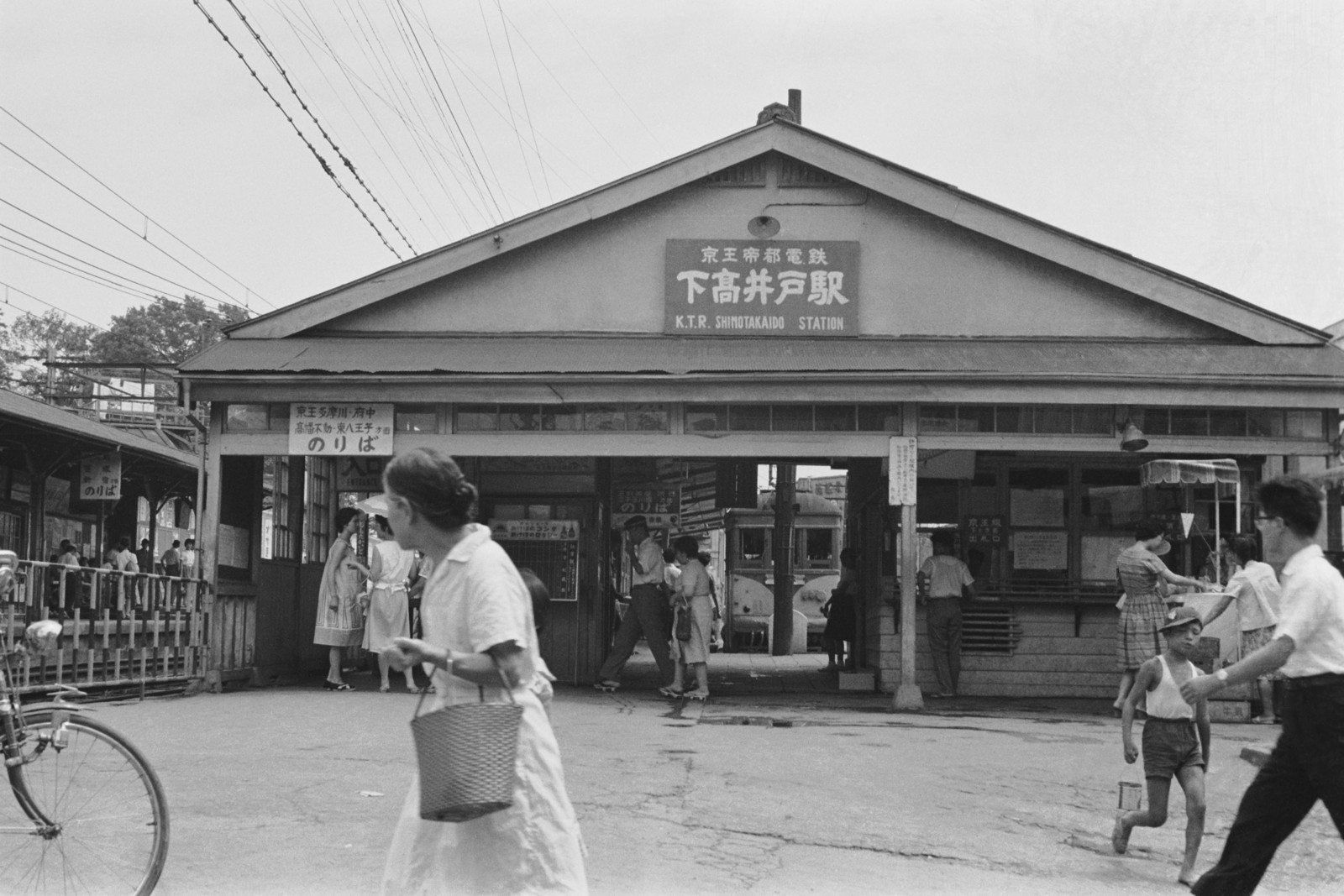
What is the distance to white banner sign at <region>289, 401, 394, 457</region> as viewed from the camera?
14688 millimetres

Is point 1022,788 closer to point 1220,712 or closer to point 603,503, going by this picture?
point 1220,712

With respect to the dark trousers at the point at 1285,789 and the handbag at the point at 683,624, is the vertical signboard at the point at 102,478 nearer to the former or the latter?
the handbag at the point at 683,624

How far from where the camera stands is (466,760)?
368cm

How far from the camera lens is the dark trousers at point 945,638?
15703 millimetres

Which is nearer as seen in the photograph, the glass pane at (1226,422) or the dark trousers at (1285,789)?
the dark trousers at (1285,789)

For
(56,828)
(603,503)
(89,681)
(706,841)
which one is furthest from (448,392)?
(56,828)

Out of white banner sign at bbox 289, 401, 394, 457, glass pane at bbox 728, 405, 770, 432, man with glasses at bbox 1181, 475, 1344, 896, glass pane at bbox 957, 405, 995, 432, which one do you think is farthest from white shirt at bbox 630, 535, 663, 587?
man with glasses at bbox 1181, 475, 1344, 896

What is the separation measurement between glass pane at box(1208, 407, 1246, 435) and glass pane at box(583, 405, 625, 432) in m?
6.00

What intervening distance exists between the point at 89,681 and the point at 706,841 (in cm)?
738

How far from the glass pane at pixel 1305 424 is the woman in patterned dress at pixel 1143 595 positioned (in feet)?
9.36

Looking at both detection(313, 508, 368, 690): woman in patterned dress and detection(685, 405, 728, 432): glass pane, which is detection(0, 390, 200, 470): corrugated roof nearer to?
detection(313, 508, 368, 690): woman in patterned dress

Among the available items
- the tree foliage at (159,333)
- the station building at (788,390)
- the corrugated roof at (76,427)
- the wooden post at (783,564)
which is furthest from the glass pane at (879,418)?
the tree foliage at (159,333)

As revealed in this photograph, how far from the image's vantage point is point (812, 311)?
1566cm

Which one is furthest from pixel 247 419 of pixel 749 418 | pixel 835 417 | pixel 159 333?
pixel 159 333
